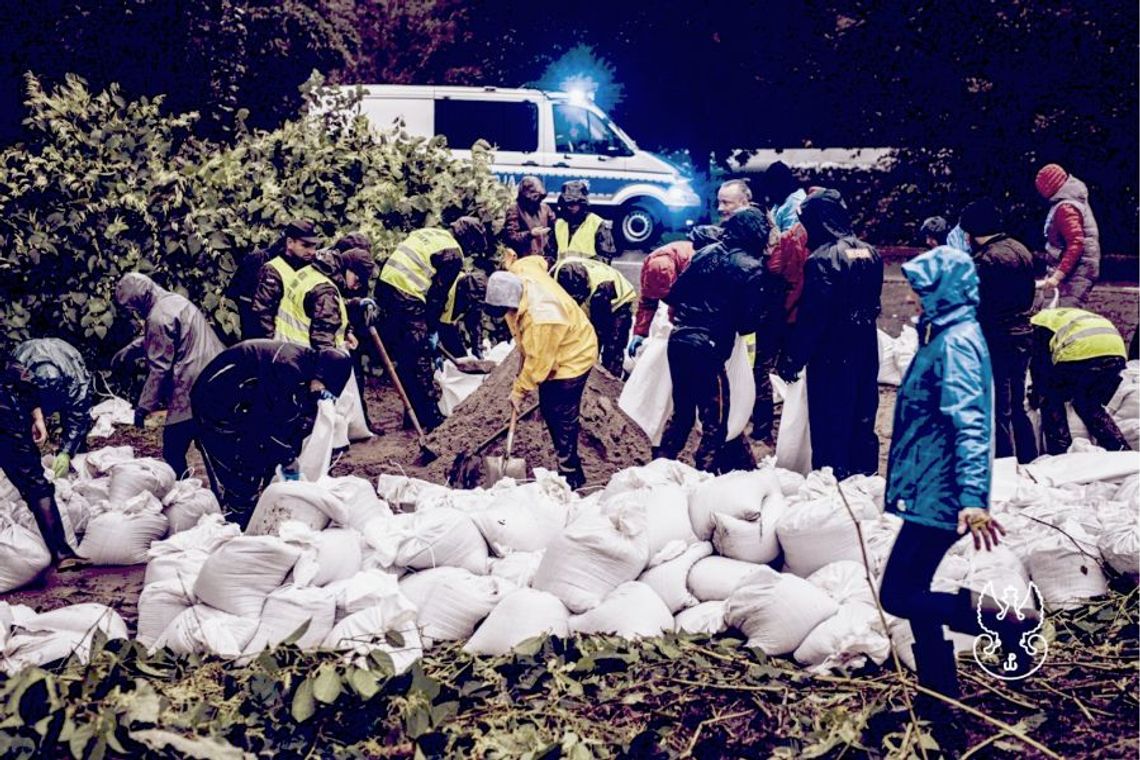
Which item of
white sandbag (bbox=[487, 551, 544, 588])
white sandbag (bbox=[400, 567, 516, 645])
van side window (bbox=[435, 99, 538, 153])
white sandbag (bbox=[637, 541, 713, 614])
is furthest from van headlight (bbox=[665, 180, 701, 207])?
white sandbag (bbox=[400, 567, 516, 645])

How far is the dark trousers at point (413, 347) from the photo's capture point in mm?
8031

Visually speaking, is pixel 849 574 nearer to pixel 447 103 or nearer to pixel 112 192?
pixel 112 192

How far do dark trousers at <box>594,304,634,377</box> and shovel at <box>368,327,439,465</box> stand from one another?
1332 millimetres

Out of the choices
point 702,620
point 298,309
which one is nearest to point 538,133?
point 298,309

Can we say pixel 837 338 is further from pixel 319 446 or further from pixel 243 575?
pixel 243 575

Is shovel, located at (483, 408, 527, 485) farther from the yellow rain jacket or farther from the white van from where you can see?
the white van

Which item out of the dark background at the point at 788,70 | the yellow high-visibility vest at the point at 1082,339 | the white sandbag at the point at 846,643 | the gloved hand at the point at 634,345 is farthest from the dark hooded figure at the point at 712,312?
the dark background at the point at 788,70

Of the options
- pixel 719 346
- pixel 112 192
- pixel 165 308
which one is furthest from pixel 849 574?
pixel 112 192

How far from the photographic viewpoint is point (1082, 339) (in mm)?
6508

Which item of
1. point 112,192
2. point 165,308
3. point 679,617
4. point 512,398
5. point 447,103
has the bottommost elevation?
point 679,617

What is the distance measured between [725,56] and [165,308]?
402 inches

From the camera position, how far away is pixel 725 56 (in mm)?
15383

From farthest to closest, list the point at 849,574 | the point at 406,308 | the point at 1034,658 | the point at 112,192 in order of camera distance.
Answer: the point at 112,192 → the point at 406,308 → the point at 849,574 → the point at 1034,658

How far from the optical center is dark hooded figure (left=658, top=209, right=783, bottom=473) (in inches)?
257
